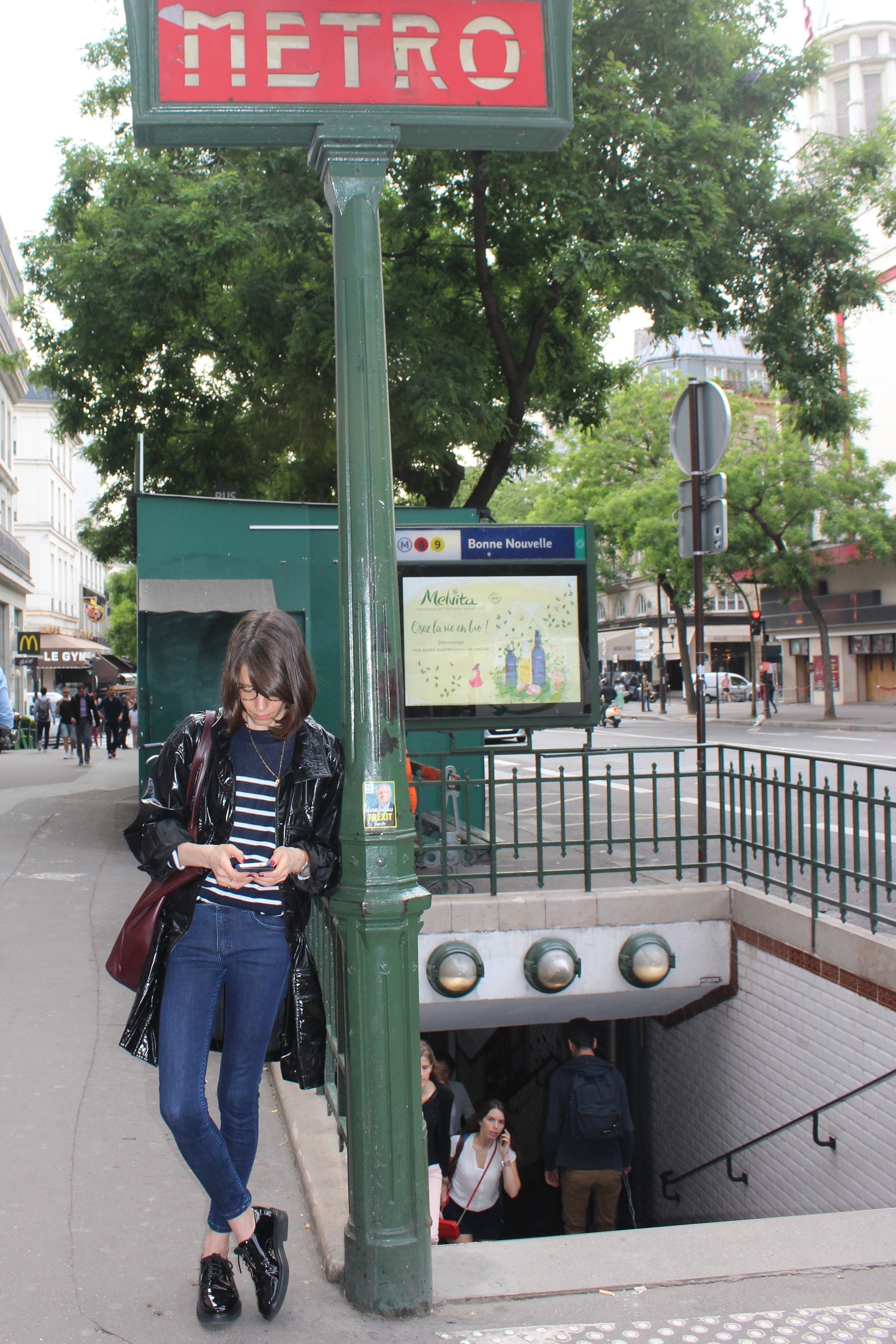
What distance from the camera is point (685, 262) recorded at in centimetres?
1160

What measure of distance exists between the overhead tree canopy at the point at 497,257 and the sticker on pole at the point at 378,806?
912cm

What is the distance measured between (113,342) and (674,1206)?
11.5m

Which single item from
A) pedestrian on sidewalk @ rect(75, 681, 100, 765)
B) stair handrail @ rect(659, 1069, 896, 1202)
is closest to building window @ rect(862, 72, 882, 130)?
pedestrian on sidewalk @ rect(75, 681, 100, 765)

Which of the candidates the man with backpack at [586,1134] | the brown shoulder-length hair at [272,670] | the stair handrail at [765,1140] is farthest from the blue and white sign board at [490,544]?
the brown shoulder-length hair at [272,670]

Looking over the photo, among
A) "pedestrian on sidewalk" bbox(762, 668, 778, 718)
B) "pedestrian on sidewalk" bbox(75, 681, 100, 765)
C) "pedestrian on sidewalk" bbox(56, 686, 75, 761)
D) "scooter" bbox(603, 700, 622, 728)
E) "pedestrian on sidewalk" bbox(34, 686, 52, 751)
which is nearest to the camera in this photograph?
"pedestrian on sidewalk" bbox(75, 681, 100, 765)

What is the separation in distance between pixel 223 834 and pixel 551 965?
15.0 feet

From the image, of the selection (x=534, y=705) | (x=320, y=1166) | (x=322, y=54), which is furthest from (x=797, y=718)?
(x=322, y=54)

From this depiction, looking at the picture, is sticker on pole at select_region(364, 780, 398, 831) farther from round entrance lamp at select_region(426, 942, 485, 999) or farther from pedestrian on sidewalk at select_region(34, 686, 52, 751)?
pedestrian on sidewalk at select_region(34, 686, 52, 751)

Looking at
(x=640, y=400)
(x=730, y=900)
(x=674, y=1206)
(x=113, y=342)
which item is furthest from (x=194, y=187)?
(x=640, y=400)

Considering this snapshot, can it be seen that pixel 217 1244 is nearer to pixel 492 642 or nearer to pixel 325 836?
pixel 325 836

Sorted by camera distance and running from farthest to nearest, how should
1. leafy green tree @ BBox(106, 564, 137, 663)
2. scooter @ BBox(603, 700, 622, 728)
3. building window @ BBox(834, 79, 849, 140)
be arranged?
leafy green tree @ BBox(106, 564, 137, 663) < building window @ BBox(834, 79, 849, 140) < scooter @ BBox(603, 700, 622, 728)

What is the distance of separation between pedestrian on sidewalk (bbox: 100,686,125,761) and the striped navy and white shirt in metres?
25.4

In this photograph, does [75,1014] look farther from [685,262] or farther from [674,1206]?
[685,262]

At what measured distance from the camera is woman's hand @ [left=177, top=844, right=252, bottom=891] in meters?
2.90
